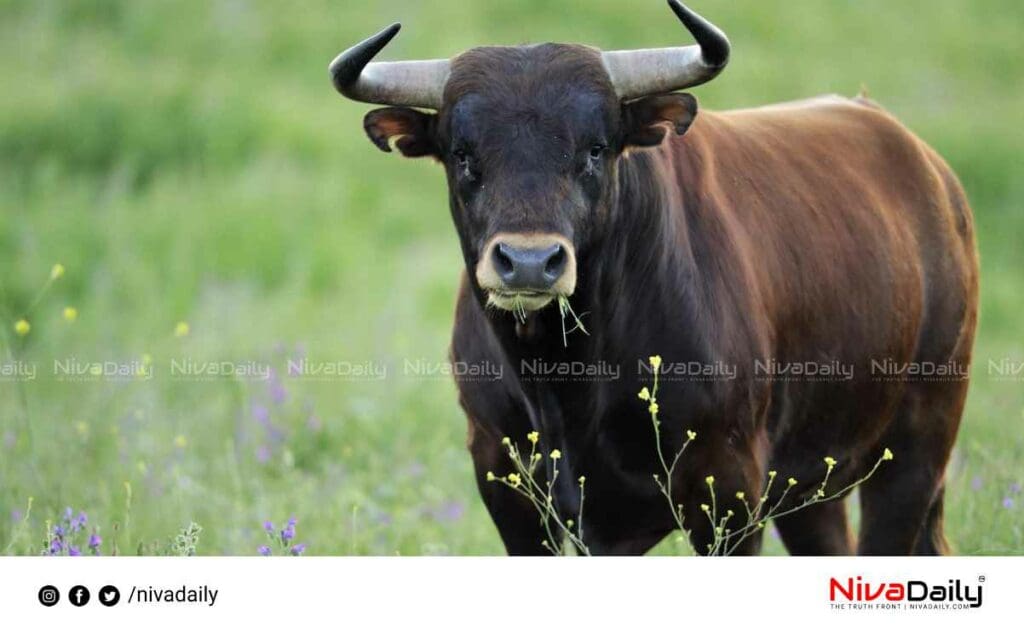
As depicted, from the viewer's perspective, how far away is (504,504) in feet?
20.0

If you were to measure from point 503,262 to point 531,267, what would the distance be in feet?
0.40

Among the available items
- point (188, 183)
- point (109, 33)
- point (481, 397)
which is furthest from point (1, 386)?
point (109, 33)

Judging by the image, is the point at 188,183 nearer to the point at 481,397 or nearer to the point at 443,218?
the point at 443,218

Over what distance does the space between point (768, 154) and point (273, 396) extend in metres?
3.97

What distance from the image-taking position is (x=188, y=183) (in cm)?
1545

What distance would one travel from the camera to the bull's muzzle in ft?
16.8

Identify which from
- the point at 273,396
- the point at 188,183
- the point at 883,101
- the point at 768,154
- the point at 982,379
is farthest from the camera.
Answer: the point at 883,101

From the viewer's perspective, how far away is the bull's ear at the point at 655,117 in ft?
18.7
